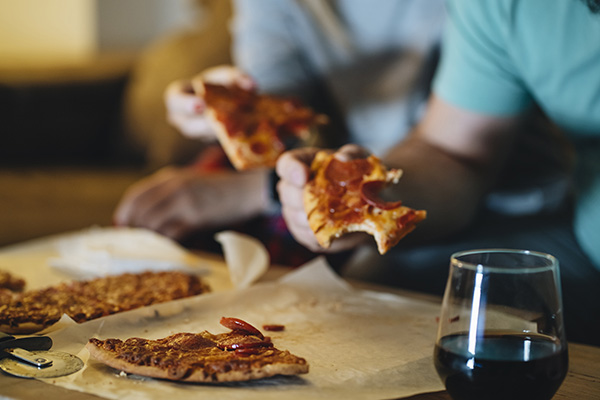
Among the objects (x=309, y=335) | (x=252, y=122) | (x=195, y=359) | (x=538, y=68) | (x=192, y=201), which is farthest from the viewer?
(x=192, y=201)

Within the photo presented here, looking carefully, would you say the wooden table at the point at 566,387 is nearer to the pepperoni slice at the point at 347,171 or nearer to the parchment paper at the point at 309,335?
the parchment paper at the point at 309,335

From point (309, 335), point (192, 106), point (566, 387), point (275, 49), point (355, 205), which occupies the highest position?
point (275, 49)

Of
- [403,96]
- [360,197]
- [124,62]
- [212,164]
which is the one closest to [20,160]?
[124,62]

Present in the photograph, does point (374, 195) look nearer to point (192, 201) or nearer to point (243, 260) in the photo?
point (243, 260)

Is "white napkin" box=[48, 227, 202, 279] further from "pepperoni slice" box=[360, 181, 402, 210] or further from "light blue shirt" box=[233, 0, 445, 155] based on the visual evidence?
"light blue shirt" box=[233, 0, 445, 155]

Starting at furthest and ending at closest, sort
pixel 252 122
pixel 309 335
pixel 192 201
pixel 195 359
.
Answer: pixel 192 201
pixel 252 122
pixel 309 335
pixel 195 359

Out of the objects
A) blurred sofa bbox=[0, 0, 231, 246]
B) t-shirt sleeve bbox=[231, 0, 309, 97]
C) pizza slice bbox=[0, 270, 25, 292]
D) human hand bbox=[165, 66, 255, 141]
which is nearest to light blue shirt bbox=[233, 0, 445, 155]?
t-shirt sleeve bbox=[231, 0, 309, 97]

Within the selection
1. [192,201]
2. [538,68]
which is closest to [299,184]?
[538,68]

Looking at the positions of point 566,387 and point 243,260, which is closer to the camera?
point 566,387
